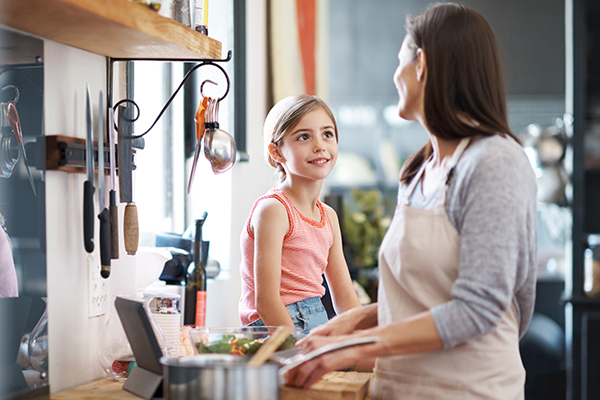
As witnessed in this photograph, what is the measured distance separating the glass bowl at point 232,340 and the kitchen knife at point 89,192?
27cm

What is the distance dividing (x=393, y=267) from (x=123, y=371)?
59 cm

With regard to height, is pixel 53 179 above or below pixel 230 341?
above

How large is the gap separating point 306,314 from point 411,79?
69 cm

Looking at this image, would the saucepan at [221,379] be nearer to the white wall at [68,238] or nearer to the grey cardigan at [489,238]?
the grey cardigan at [489,238]

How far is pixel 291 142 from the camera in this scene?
61.9 inches

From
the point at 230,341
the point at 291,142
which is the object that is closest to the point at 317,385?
the point at 230,341

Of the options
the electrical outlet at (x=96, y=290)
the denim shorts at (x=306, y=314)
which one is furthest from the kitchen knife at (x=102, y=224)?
the denim shorts at (x=306, y=314)

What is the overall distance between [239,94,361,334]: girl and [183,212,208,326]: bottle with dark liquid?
0.23m

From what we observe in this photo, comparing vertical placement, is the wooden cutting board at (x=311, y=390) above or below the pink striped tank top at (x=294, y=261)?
below

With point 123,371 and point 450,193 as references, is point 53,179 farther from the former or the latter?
point 450,193

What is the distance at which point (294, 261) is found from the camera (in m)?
1.55

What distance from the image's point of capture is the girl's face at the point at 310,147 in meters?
1.56

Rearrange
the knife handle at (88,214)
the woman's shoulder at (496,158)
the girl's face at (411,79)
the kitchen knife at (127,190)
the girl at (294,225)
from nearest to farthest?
the woman's shoulder at (496,158) → the girl's face at (411,79) → the knife handle at (88,214) → the kitchen knife at (127,190) → the girl at (294,225)

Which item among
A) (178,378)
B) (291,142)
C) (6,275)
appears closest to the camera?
(178,378)
